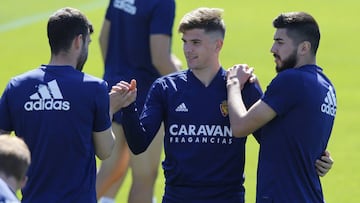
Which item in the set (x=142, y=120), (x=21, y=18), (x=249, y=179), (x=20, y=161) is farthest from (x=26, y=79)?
(x=21, y=18)

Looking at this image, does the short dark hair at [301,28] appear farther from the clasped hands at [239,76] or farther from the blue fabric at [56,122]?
the blue fabric at [56,122]

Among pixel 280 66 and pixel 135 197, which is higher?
pixel 280 66

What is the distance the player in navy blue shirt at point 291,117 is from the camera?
698 centimetres

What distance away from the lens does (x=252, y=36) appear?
21.2 m

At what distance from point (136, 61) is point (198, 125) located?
2905mm

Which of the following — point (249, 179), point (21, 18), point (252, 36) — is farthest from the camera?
point (21, 18)

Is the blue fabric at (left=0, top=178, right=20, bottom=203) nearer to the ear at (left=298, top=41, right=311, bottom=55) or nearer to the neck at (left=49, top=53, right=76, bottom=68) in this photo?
the neck at (left=49, top=53, right=76, bottom=68)

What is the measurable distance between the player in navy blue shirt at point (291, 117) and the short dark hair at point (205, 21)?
0.52 metres

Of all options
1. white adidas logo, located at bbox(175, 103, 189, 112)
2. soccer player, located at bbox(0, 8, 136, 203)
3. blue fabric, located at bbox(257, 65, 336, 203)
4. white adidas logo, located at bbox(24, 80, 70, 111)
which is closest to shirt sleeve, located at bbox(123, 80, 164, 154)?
white adidas logo, located at bbox(175, 103, 189, 112)

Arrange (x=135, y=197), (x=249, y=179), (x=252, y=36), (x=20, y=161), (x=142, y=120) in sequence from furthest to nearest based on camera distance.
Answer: (x=252, y=36) < (x=249, y=179) < (x=135, y=197) < (x=142, y=120) < (x=20, y=161)

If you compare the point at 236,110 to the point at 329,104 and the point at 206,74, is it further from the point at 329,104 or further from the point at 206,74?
the point at 329,104

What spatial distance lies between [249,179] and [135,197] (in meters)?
2.28

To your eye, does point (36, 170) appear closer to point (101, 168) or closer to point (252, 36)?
point (101, 168)

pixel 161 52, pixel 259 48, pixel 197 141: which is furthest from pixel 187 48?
pixel 259 48
